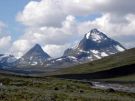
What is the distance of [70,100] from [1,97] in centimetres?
859

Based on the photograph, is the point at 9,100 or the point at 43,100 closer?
the point at 9,100

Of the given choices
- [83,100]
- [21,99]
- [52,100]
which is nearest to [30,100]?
[21,99]

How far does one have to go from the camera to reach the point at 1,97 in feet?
119

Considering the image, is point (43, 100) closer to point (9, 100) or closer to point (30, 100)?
point (30, 100)

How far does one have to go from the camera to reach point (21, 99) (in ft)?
117

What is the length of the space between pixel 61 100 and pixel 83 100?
14.3 ft

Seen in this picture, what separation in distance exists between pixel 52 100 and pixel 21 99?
156 inches

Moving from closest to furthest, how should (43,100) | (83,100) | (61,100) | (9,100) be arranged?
(9,100), (43,100), (61,100), (83,100)

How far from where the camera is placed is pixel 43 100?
120 ft

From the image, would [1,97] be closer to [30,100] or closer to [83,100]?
[30,100]

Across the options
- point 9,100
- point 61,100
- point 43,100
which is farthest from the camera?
point 61,100

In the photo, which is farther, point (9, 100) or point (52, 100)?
point (52, 100)

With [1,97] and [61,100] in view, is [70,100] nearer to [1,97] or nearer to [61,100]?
[61,100]

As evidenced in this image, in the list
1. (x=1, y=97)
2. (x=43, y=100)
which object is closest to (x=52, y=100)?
(x=43, y=100)
